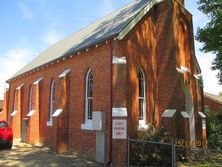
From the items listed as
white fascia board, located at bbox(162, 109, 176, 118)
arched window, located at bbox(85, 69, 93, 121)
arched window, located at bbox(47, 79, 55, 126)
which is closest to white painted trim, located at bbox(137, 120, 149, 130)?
white fascia board, located at bbox(162, 109, 176, 118)

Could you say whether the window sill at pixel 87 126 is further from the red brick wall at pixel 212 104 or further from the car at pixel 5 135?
the red brick wall at pixel 212 104

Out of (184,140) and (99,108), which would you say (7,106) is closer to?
(99,108)

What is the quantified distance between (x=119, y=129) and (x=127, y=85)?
2.53 meters

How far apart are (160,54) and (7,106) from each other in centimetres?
2020

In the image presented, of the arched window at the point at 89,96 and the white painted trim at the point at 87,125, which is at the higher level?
the arched window at the point at 89,96

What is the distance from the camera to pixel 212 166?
1182cm

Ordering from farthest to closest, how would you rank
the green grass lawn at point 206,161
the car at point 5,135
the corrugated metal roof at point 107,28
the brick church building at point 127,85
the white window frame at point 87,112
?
the car at point 5,135, the white window frame at point 87,112, the corrugated metal roof at point 107,28, the brick church building at point 127,85, the green grass lawn at point 206,161

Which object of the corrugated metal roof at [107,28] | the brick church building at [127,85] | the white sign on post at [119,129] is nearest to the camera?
the white sign on post at [119,129]

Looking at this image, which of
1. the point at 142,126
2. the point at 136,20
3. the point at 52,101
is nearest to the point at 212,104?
the point at 52,101

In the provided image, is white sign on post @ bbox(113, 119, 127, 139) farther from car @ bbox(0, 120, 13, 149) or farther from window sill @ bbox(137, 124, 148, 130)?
car @ bbox(0, 120, 13, 149)

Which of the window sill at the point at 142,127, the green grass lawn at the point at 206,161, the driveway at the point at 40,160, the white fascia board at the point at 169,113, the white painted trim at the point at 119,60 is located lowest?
the green grass lawn at the point at 206,161

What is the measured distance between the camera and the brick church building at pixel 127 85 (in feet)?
43.1

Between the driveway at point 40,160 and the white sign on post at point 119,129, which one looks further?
the driveway at point 40,160

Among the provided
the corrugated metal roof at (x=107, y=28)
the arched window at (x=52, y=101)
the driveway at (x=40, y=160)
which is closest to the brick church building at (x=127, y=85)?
the corrugated metal roof at (x=107, y=28)
